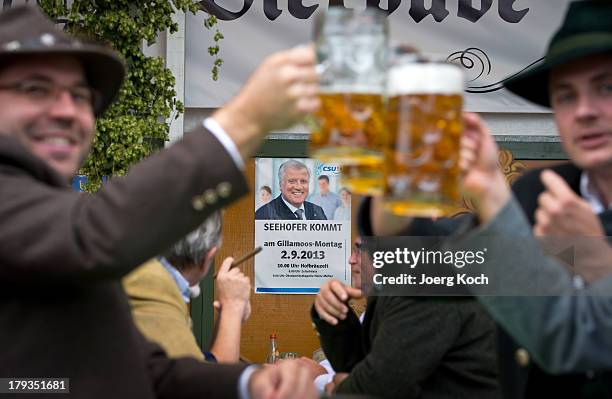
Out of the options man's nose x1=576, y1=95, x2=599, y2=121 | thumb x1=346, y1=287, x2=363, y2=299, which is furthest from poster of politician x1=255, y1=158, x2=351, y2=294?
man's nose x1=576, y1=95, x2=599, y2=121

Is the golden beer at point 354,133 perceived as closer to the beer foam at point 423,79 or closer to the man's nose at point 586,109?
the beer foam at point 423,79

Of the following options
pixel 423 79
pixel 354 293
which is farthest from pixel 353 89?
pixel 354 293

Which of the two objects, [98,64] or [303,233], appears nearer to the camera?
[98,64]

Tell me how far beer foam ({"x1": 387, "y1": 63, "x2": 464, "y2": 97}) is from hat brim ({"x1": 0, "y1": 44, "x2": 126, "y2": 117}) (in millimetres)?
675

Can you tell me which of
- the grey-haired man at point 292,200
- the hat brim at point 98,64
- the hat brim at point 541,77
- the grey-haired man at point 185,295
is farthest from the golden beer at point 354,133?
the grey-haired man at point 292,200

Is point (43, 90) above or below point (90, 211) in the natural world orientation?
above

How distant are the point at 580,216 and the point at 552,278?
13cm

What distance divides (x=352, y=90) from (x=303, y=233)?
16.8 feet

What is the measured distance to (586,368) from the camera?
1.62 meters

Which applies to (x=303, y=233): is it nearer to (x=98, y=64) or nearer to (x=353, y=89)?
(x=98, y=64)

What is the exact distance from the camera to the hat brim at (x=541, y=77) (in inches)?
66.9

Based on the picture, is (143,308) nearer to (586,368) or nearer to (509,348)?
(509,348)

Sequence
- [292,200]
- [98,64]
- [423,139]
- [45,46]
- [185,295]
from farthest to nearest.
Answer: [292,200]
[185,295]
[98,64]
[45,46]
[423,139]

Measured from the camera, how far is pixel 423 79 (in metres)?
1.43
